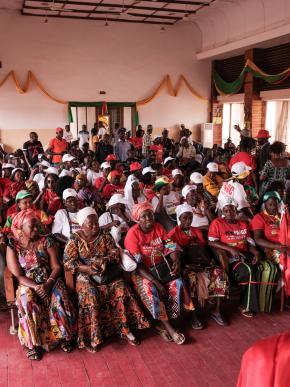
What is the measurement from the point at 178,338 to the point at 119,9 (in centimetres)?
1016

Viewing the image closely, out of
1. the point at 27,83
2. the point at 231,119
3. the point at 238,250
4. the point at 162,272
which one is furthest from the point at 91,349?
the point at 231,119

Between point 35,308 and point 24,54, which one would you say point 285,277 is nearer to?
point 35,308

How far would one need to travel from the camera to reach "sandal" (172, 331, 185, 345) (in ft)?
10.5

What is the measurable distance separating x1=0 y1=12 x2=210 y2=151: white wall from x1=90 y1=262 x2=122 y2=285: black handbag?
1005 cm

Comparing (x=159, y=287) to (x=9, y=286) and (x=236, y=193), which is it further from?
(x=236, y=193)

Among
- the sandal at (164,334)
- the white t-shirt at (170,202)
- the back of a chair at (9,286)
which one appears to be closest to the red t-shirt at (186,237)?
the sandal at (164,334)

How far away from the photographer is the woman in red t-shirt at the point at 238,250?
357cm

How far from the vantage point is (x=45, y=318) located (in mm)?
3100

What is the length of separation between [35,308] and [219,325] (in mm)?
1544

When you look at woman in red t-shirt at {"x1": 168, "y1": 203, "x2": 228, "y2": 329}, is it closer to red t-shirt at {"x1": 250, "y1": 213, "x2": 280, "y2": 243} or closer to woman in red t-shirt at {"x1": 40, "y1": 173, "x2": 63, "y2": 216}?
red t-shirt at {"x1": 250, "y1": 213, "x2": 280, "y2": 243}

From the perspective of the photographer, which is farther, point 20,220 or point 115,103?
point 115,103

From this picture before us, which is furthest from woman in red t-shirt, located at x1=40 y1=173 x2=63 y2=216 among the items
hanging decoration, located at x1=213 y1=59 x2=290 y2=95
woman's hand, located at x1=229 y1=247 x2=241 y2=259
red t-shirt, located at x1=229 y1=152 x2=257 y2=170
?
hanging decoration, located at x1=213 y1=59 x2=290 y2=95

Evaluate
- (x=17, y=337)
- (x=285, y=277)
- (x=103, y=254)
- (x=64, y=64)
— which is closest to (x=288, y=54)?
(x=64, y=64)

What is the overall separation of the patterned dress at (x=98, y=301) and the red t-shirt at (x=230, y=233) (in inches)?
38.5
